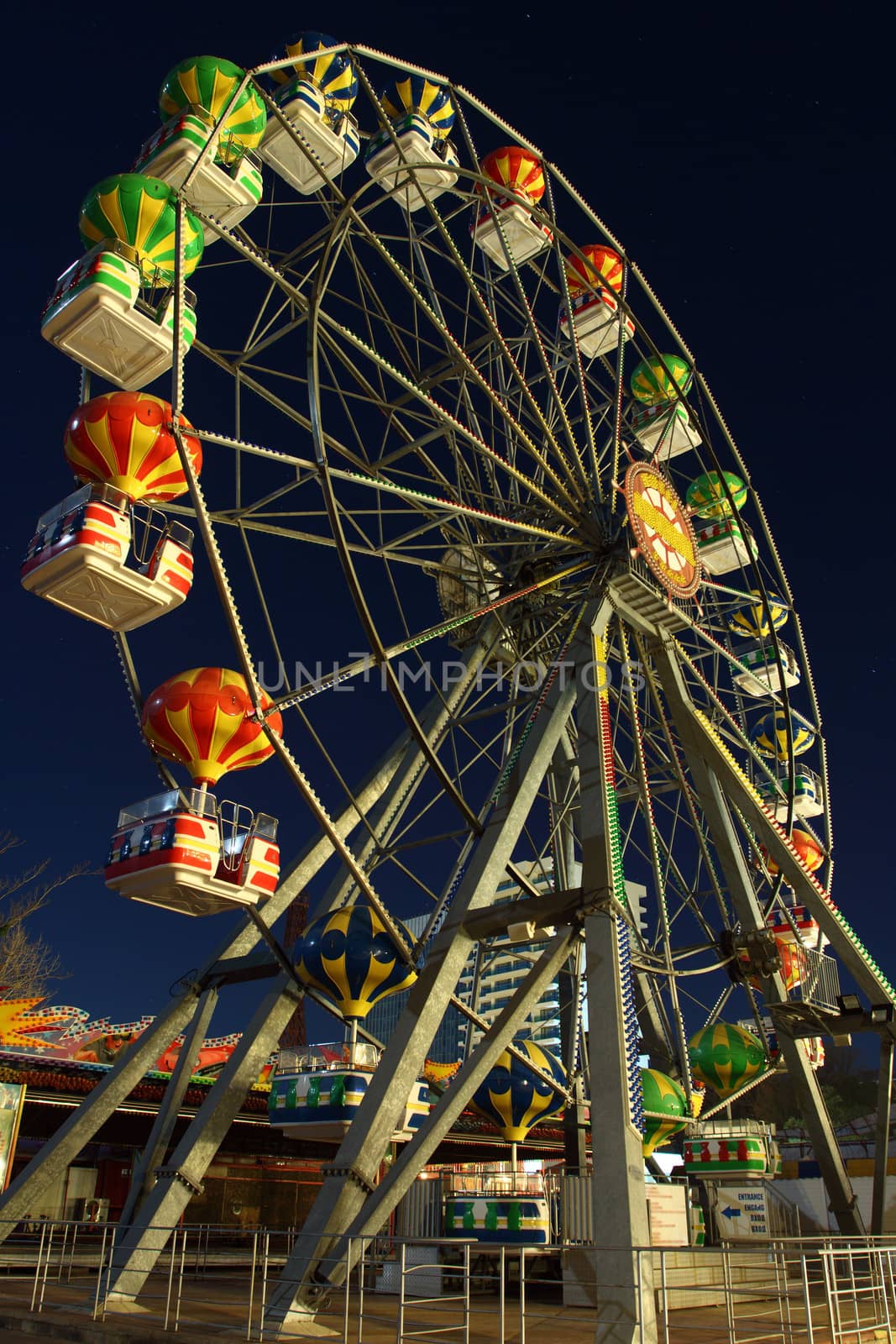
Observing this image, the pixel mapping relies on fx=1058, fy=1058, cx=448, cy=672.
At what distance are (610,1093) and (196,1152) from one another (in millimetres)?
5183

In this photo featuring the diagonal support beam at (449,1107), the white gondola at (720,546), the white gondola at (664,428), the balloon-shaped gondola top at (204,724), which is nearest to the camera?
the diagonal support beam at (449,1107)

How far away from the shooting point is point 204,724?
40.6 ft

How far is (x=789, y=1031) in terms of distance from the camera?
17094mm

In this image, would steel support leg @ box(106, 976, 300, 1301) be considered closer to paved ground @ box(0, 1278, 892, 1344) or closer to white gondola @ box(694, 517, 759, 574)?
paved ground @ box(0, 1278, 892, 1344)

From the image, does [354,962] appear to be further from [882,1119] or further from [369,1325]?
[882,1119]

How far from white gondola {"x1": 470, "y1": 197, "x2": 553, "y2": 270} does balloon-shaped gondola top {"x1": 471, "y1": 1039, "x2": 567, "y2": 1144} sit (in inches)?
530

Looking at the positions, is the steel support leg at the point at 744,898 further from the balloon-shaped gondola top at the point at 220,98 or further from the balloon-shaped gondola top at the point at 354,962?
the balloon-shaped gondola top at the point at 220,98

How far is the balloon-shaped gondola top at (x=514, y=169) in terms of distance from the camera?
19.7 metres

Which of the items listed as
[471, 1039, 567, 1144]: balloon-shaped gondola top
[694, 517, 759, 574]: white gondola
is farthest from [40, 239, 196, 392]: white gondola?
[694, 517, 759, 574]: white gondola

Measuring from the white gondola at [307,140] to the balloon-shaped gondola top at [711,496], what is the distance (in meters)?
10.8

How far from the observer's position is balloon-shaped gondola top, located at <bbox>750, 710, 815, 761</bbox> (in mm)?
23094

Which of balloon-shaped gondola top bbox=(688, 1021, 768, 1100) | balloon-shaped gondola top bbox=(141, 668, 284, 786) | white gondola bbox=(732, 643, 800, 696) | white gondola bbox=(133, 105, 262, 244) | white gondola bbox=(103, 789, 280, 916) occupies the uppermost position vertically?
white gondola bbox=(133, 105, 262, 244)

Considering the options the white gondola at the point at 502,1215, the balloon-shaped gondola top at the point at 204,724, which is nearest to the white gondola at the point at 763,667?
the white gondola at the point at 502,1215

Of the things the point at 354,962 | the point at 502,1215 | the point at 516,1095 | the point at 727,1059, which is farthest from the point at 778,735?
the point at 354,962
